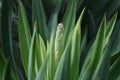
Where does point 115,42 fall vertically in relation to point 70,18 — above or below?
below

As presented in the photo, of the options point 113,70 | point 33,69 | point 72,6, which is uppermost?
point 72,6

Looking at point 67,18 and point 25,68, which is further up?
point 67,18

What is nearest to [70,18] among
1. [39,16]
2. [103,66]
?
[39,16]

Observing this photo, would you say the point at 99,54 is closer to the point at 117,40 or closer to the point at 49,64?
the point at 49,64

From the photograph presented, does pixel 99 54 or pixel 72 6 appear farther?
pixel 72 6

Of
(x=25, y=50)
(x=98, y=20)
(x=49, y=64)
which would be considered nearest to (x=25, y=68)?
(x=25, y=50)

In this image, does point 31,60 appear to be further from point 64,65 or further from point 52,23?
→ point 52,23

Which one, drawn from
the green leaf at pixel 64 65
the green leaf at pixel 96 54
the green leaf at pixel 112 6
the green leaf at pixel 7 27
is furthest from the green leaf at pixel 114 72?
the green leaf at pixel 112 6

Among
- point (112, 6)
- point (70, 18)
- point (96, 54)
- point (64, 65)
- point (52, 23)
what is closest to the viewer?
point (64, 65)
